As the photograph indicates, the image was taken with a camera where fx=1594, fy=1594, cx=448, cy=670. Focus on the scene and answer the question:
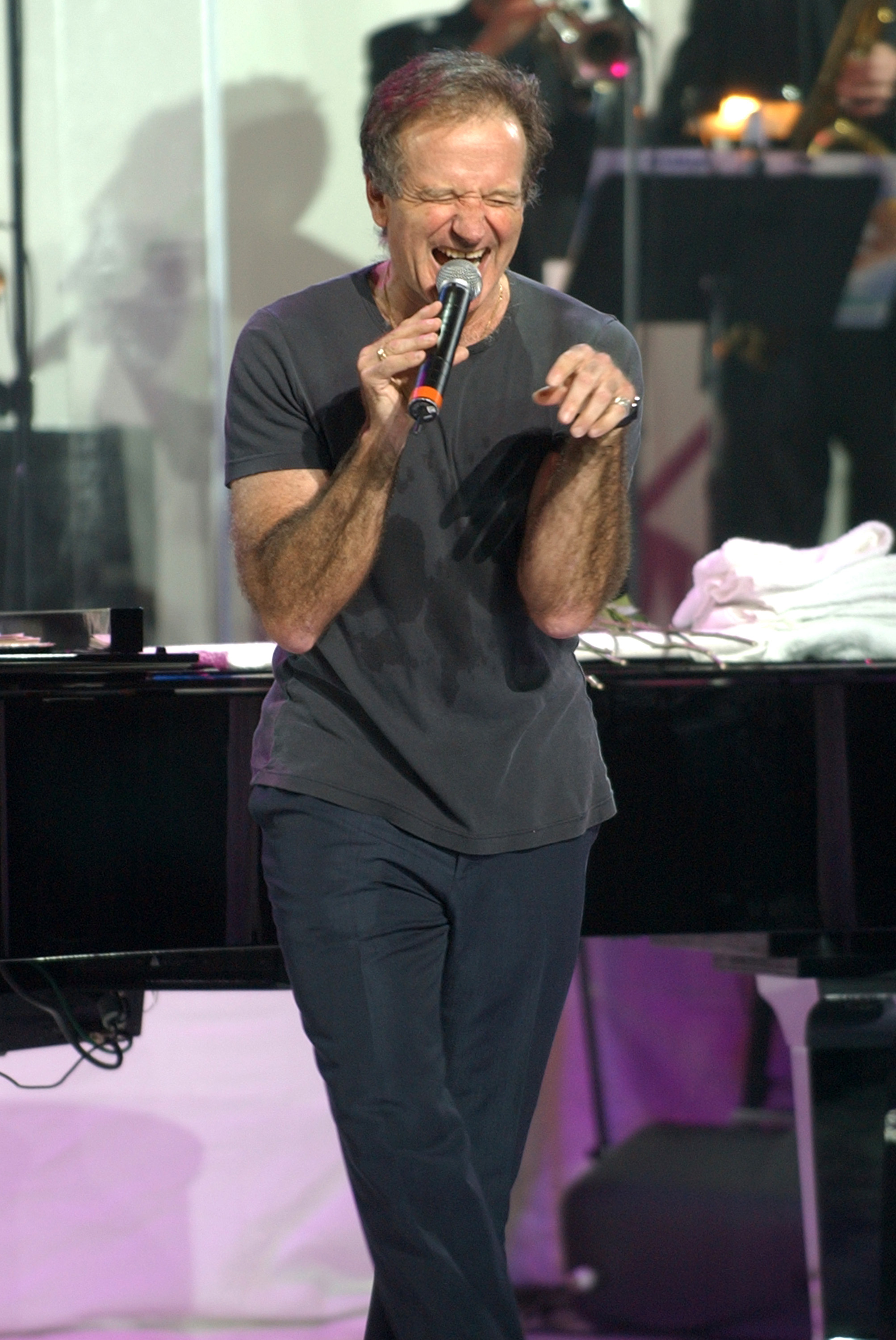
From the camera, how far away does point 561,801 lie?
1.45 meters

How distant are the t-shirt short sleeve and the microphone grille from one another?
6.7 inches

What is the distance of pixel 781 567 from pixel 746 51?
2.76 m

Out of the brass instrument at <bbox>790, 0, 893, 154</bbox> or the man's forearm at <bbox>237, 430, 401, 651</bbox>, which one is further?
the brass instrument at <bbox>790, 0, 893, 154</bbox>

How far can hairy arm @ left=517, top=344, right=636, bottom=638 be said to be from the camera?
54.9 inches

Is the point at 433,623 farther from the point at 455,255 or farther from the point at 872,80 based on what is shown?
the point at 872,80

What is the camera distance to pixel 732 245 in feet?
13.8

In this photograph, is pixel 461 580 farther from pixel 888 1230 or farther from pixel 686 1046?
pixel 686 1046

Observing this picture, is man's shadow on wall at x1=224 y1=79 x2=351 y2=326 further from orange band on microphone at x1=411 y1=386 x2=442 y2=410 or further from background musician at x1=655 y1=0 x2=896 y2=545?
orange band on microphone at x1=411 y1=386 x2=442 y2=410

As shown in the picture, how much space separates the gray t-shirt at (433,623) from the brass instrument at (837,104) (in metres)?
3.09

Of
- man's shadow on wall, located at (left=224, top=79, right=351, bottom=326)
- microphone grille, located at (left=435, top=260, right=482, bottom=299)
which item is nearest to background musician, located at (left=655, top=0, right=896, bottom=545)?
man's shadow on wall, located at (left=224, top=79, right=351, bottom=326)

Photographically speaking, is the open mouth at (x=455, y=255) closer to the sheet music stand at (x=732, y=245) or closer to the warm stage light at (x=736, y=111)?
the sheet music stand at (x=732, y=245)

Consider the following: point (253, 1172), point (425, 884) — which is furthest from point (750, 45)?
point (425, 884)

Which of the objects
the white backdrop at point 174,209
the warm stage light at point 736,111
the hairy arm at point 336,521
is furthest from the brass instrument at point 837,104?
the hairy arm at point 336,521

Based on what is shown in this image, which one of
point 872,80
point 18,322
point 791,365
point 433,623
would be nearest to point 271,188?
point 18,322
